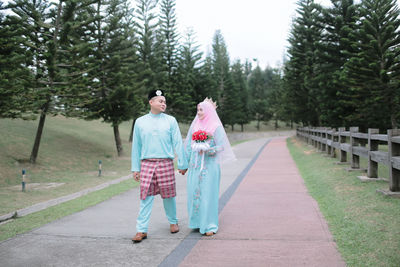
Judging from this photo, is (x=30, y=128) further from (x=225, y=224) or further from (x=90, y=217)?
(x=225, y=224)

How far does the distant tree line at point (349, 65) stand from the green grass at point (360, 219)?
1259cm

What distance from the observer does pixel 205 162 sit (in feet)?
17.5

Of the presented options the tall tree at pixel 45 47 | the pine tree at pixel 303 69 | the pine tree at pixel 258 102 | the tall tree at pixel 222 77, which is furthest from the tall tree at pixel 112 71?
the pine tree at pixel 258 102

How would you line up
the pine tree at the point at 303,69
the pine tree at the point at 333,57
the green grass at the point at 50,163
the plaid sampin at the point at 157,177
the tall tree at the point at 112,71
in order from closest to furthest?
the plaid sampin at the point at 157,177 < the green grass at the point at 50,163 < the tall tree at the point at 112,71 < the pine tree at the point at 333,57 < the pine tree at the point at 303,69

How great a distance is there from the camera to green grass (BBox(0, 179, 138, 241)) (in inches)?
213

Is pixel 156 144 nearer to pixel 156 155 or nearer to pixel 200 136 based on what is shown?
pixel 156 155

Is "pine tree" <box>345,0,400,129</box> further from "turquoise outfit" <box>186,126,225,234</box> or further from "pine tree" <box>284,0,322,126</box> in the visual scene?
"turquoise outfit" <box>186,126,225,234</box>

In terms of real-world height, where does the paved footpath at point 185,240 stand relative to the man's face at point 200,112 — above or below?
below

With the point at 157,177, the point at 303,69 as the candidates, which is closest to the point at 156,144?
the point at 157,177

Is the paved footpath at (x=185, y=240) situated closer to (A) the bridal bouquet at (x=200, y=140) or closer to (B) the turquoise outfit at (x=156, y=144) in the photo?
(B) the turquoise outfit at (x=156, y=144)

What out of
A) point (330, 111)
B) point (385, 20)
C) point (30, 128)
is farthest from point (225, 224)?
point (330, 111)

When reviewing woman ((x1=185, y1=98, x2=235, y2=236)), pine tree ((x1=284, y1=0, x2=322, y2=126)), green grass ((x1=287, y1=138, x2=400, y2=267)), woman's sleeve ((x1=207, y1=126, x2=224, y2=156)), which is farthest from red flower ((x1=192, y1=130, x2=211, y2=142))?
pine tree ((x1=284, y1=0, x2=322, y2=126))

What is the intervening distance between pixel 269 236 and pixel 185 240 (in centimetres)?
107

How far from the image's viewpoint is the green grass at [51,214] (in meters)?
5.41
